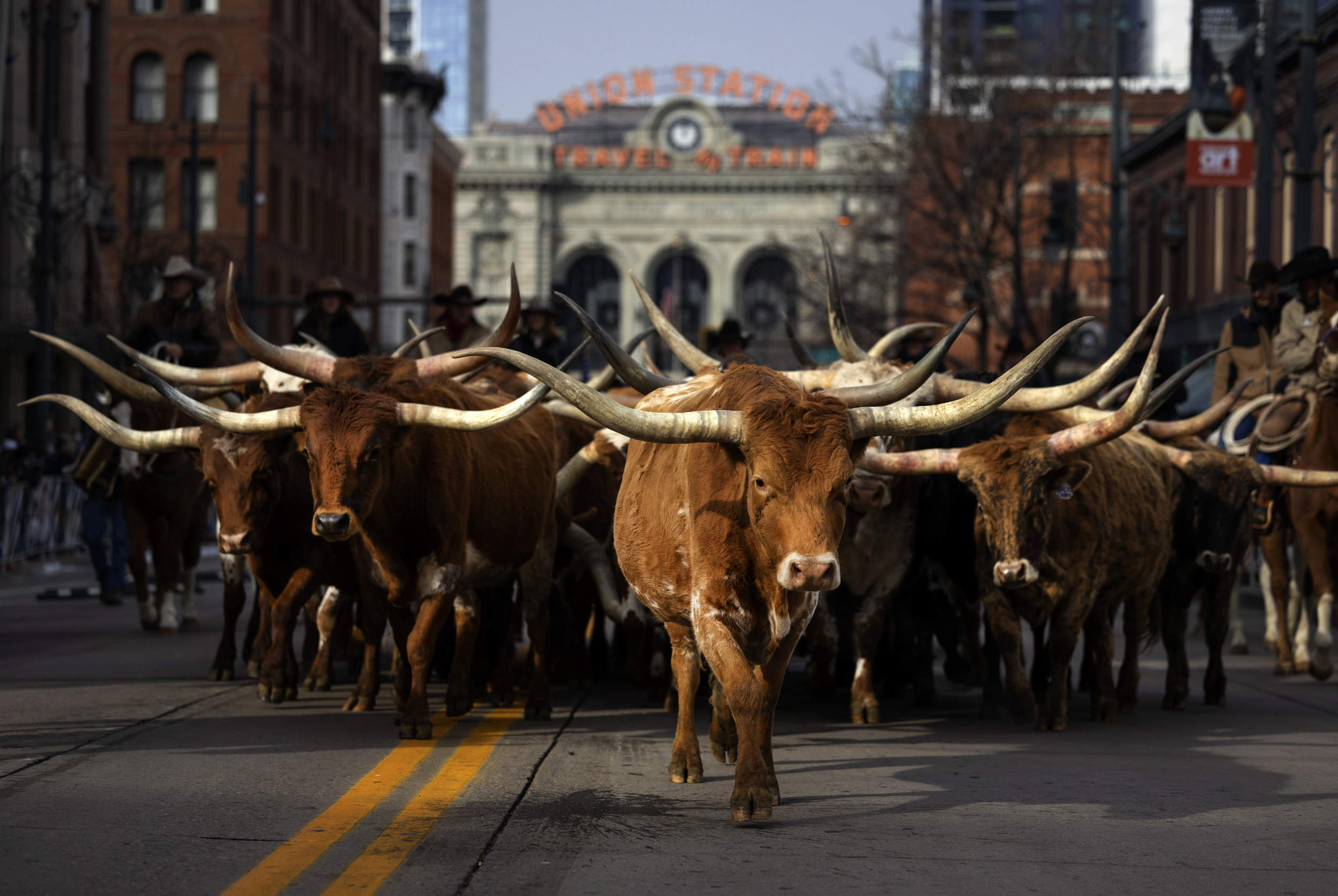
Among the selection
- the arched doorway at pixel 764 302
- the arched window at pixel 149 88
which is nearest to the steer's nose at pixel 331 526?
the arched window at pixel 149 88

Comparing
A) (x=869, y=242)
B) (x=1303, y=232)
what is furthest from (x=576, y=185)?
(x=1303, y=232)

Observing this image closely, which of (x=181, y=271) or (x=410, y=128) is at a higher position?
(x=410, y=128)

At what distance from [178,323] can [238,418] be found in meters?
4.97

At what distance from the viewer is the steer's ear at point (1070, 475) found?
8.63 m

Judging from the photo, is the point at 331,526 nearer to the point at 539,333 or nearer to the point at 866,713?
the point at 866,713

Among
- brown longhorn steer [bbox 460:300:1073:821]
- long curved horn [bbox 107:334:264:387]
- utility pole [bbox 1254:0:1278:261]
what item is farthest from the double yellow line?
utility pole [bbox 1254:0:1278:261]

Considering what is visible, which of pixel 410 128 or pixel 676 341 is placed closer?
pixel 676 341

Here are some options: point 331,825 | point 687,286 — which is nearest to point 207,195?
point 331,825

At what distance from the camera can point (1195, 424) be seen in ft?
35.9

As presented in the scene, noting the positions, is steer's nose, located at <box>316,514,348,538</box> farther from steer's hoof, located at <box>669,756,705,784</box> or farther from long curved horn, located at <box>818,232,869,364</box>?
long curved horn, located at <box>818,232,869,364</box>

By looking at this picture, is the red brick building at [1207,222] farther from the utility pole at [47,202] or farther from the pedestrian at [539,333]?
the utility pole at [47,202]

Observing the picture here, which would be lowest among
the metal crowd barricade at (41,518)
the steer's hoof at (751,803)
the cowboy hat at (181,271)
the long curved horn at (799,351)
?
the metal crowd barricade at (41,518)

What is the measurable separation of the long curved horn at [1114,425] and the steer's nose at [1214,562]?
70.5 inches

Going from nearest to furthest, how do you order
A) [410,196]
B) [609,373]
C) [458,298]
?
[609,373] → [458,298] → [410,196]
